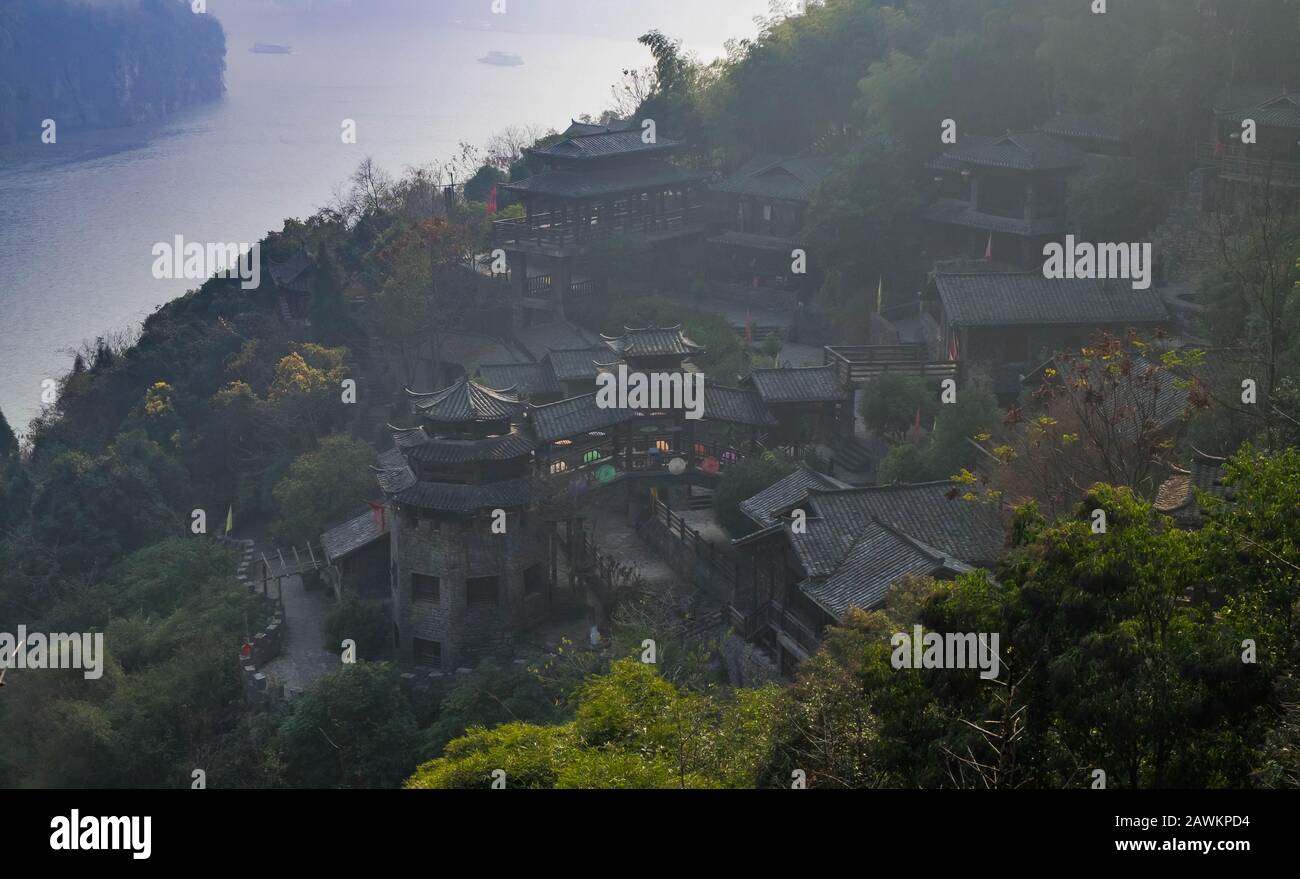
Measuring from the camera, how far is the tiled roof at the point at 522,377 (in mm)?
33219

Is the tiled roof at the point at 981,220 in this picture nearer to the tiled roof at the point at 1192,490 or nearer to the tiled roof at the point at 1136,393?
the tiled roof at the point at 1136,393

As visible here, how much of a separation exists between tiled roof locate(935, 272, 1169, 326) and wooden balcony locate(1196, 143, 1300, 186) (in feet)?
11.1

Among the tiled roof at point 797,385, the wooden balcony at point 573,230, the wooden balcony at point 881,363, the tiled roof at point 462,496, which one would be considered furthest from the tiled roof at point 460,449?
the wooden balcony at point 573,230

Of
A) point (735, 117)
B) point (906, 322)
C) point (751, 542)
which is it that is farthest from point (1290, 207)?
point (735, 117)

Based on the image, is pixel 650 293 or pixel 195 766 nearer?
pixel 195 766

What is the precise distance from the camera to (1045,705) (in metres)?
13.3

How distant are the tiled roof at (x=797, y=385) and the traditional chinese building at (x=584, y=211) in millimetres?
11794

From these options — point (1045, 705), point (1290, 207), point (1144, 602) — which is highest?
point (1290, 207)

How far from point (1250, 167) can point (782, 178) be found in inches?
563

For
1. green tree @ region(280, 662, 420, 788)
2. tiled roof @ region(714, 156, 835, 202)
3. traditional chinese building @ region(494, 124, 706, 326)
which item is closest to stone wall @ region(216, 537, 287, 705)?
green tree @ region(280, 662, 420, 788)
